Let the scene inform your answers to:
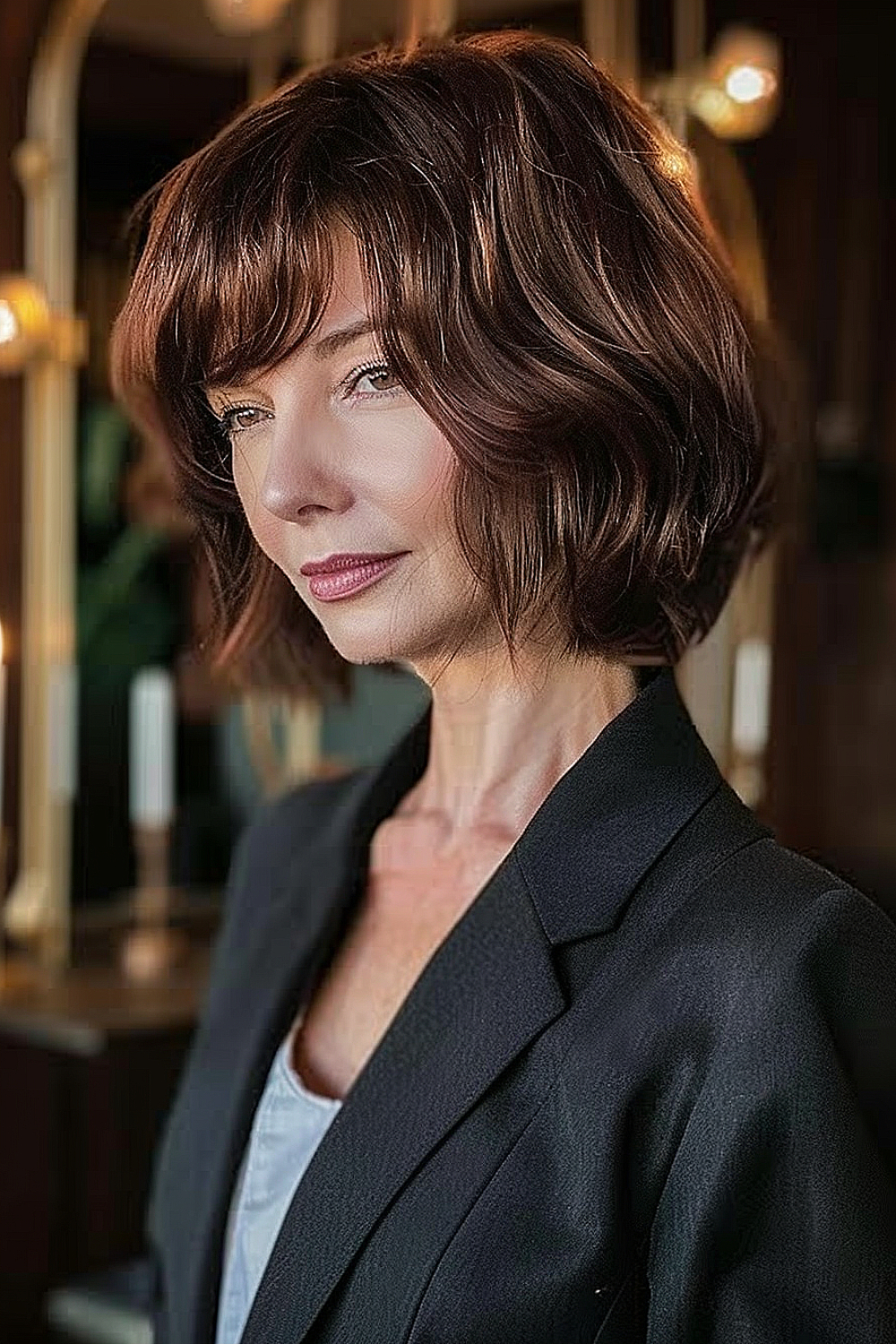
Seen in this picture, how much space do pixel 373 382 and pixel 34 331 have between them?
1722mm

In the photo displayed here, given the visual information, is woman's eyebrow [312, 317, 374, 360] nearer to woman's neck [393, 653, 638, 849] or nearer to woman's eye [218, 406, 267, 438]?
woman's eye [218, 406, 267, 438]

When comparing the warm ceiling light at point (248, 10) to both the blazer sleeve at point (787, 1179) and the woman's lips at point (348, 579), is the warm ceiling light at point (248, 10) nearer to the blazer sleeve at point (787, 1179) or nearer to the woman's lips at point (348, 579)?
the woman's lips at point (348, 579)

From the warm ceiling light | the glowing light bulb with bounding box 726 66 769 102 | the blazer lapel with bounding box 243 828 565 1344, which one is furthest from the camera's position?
the warm ceiling light

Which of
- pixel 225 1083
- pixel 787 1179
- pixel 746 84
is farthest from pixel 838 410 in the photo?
pixel 787 1179

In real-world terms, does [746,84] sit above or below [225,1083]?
above

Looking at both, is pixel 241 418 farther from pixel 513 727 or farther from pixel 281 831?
pixel 281 831

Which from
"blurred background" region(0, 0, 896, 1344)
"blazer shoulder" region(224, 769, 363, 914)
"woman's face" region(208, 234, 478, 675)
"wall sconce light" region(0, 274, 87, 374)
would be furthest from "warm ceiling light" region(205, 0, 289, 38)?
"woman's face" region(208, 234, 478, 675)

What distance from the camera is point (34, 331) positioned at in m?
2.57

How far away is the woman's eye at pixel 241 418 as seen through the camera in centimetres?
103

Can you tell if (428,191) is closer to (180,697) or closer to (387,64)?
(387,64)

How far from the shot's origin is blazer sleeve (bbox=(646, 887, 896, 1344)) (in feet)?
2.93

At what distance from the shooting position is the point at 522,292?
3.07ft

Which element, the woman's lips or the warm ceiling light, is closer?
the woman's lips

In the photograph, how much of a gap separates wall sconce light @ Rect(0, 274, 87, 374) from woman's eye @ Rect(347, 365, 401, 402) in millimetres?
1620
